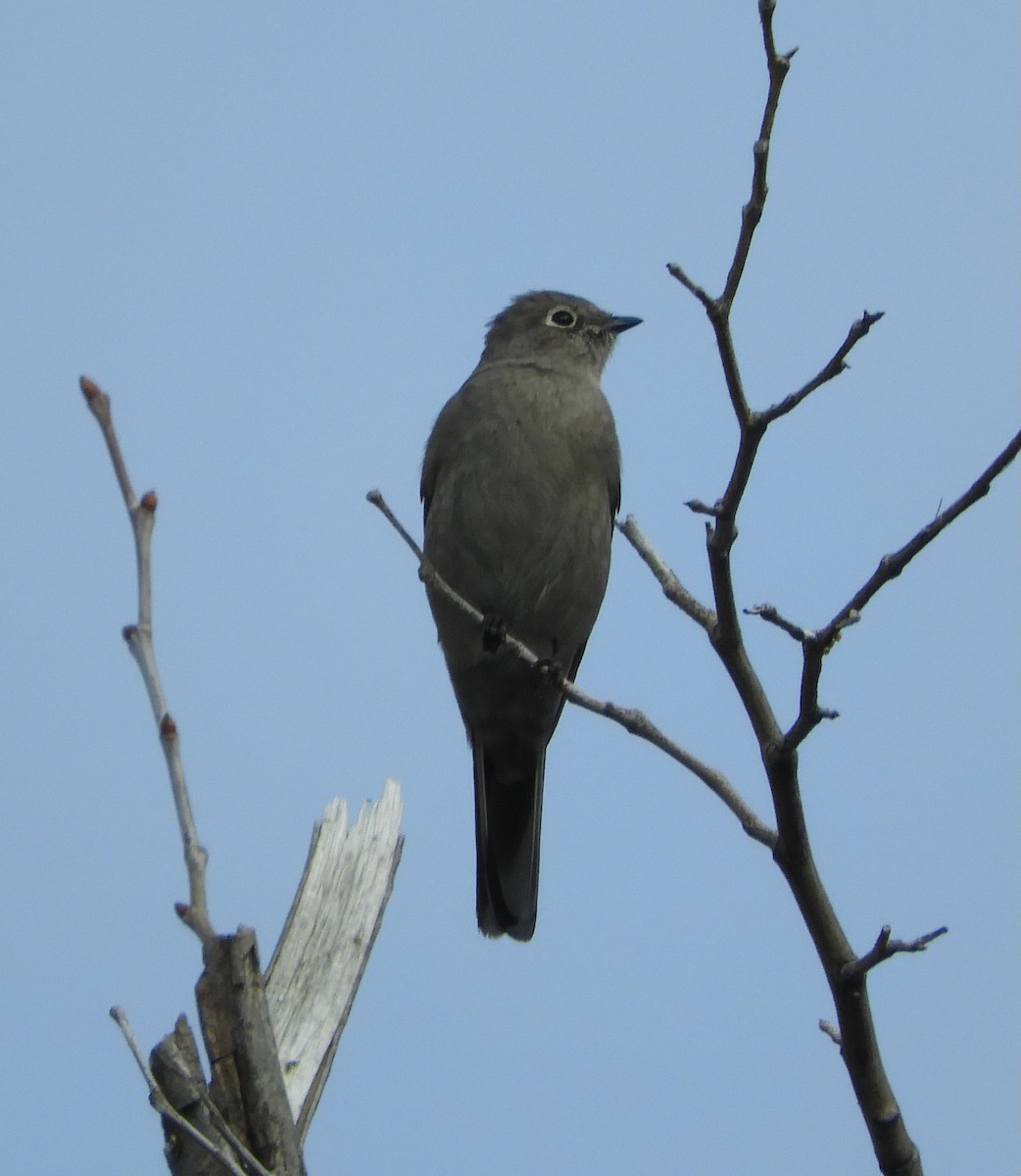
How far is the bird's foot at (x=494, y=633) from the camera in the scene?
7562mm

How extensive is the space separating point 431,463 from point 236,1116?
4824mm

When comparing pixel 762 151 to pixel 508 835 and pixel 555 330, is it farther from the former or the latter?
pixel 555 330

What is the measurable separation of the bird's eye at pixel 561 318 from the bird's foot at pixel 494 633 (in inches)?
90.6

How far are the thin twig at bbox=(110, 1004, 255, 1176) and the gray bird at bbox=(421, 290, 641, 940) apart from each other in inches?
153

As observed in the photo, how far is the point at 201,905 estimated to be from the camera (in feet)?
6.98

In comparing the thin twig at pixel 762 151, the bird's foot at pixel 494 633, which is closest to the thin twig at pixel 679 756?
the thin twig at pixel 762 151

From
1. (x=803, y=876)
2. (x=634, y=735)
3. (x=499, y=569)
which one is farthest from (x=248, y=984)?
(x=499, y=569)

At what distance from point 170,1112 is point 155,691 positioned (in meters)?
1.98

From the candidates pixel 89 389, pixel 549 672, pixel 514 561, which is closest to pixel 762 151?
pixel 89 389

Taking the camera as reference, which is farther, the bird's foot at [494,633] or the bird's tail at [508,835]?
the bird's tail at [508,835]

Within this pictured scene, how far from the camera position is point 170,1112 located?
3688mm

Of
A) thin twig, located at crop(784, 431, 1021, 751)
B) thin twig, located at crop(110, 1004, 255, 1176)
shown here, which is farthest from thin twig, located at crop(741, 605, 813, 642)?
thin twig, located at crop(110, 1004, 255, 1176)

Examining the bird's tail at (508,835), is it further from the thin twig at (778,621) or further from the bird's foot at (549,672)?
the thin twig at (778,621)

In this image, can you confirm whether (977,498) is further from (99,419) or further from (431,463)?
(431,463)
